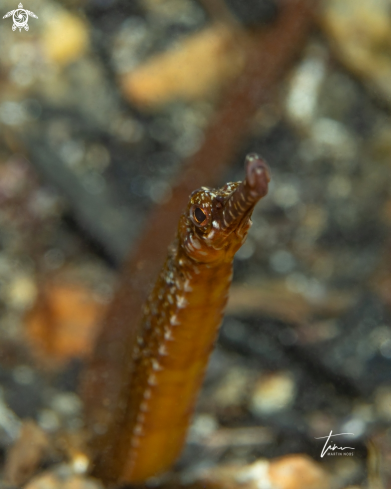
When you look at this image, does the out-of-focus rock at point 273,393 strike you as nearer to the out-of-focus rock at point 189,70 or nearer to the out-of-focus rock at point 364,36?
the out-of-focus rock at point 189,70

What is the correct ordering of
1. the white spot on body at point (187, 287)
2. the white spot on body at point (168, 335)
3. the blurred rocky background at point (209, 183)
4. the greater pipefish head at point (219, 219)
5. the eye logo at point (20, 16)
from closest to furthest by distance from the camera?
1. the greater pipefish head at point (219, 219)
2. the white spot on body at point (187, 287)
3. the white spot on body at point (168, 335)
4. the blurred rocky background at point (209, 183)
5. the eye logo at point (20, 16)

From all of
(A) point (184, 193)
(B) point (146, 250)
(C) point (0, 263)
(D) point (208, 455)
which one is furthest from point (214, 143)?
(D) point (208, 455)

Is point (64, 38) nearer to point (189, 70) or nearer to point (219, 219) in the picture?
point (189, 70)

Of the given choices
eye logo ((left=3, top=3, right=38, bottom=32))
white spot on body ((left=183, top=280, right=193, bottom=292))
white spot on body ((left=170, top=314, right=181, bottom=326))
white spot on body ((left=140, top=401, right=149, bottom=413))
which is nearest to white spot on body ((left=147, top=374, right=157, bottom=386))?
white spot on body ((left=140, top=401, right=149, bottom=413))

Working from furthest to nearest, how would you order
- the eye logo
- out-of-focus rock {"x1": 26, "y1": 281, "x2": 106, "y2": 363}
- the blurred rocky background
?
the eye logo, out-of-focus rock {"x1": 26, "y1": 281, "x2": 106, "y2": 363}, the blurred rocky background

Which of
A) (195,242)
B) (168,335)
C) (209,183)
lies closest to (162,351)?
(168,335)

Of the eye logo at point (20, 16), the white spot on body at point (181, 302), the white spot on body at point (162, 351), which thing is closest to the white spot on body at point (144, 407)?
the white spot on body at point (162, 351)

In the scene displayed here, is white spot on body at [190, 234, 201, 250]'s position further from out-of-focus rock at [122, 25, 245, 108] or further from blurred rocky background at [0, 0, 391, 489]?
out-of-focus rock at [122, 25, 245, 108]
